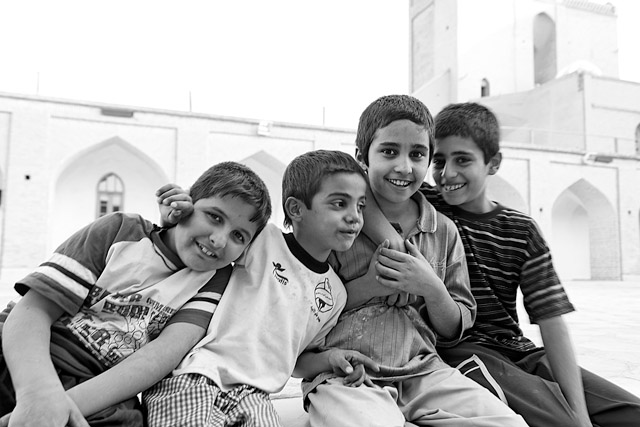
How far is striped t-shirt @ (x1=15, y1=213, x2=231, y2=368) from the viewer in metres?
1.17

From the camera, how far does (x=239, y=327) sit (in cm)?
125

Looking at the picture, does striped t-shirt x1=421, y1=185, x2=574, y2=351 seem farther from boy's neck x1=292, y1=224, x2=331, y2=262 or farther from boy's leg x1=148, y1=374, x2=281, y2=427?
boy's leg x1=148, y1=374, x2=281, y2=427

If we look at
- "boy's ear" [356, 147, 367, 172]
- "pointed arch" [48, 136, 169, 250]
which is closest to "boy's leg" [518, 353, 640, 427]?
"boy's ear" [356, 147, 367, 172]

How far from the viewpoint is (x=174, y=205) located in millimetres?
1261

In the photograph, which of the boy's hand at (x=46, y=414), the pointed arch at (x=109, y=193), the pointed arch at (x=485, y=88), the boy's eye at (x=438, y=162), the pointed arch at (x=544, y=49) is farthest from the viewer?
the pointed arch at (x=544, y=49)

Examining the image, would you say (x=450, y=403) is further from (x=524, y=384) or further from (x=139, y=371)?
(x=139, y=371)

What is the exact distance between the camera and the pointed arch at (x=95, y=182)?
11562mm

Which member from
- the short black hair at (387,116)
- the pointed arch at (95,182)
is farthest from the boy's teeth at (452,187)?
the pointed arch at (95,182)

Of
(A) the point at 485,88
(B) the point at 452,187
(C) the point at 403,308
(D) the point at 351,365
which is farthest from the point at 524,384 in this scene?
(A) the point at 485,88

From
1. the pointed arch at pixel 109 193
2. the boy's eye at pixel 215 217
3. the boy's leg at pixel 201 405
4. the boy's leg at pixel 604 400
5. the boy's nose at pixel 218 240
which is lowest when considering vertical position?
the boy's leg at pixel 604 400

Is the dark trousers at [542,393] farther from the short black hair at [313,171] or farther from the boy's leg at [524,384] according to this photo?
the short black hair at [313,171]

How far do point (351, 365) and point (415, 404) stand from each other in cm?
20

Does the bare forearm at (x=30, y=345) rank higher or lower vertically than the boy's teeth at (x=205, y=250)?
lower

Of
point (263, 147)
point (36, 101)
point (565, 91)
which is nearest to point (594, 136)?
point (565, 91)
